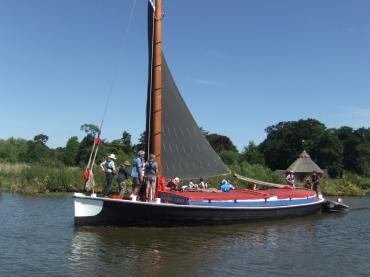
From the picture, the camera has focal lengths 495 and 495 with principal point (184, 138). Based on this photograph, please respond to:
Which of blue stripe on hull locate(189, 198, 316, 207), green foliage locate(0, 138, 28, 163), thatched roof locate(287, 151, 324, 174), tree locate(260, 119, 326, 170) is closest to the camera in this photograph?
blue stripe on hull locate(189, 198, 316, 207)

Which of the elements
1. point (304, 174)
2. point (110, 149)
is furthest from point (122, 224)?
point (110, 149)

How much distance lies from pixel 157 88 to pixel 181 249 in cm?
693

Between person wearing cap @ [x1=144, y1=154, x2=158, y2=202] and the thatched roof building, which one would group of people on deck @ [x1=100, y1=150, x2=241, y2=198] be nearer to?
person wearing cap @ [x1=144, y1=154, x2=158, y2=202]

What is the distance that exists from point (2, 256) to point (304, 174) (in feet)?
189

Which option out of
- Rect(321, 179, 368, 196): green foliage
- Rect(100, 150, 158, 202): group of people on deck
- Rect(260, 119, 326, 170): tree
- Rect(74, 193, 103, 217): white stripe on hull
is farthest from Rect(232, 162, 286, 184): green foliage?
Rect(260, 119, 326, 170): tree

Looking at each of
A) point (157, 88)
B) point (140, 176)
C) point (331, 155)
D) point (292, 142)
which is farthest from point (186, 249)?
point (292, 142)

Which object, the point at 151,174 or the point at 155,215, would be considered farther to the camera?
the point at 151,174

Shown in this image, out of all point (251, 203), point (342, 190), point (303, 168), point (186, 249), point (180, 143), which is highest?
point (303, 168)

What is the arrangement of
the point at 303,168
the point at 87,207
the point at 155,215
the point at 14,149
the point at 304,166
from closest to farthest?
the point at 87,207
the point at 155,215
the point at 303,168
the point at 304,166
the point at 14,149

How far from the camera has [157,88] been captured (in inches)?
688

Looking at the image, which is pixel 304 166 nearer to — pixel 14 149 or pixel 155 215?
pixel 155 215

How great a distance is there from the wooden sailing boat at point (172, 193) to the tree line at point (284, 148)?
56074mm

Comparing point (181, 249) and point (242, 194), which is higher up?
point (242, 194)

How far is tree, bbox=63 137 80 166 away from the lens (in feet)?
296
